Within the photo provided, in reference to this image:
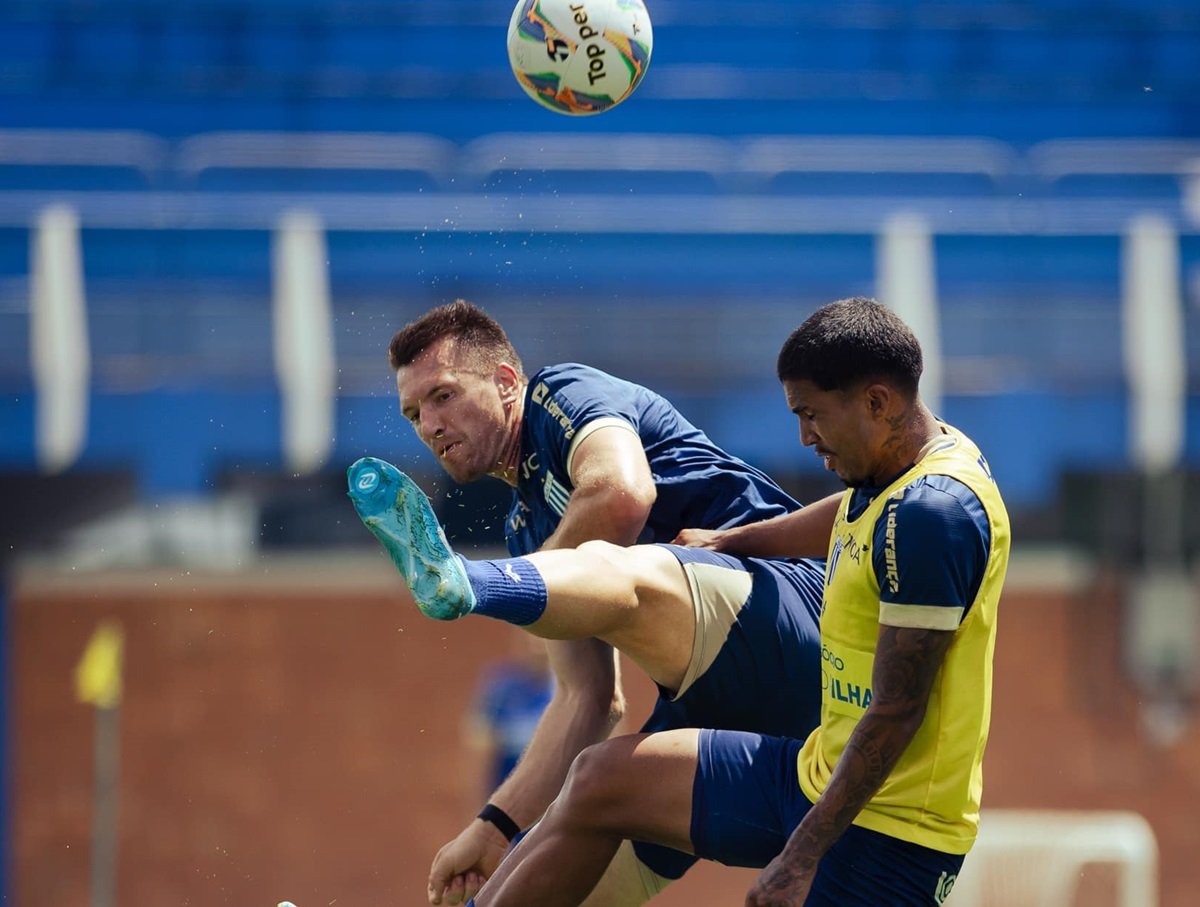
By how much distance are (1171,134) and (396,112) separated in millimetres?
6553

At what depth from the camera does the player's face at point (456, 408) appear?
425cm

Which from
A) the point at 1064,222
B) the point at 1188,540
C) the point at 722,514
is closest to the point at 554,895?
the point at 722,514

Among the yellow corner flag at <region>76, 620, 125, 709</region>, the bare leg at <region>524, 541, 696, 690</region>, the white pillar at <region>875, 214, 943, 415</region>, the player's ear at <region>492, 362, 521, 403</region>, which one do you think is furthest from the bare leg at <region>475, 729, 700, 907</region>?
the yellow corner flag at <region>76, 620, 125, 709</region>

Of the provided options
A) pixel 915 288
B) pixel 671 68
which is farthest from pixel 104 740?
pixel 671 68

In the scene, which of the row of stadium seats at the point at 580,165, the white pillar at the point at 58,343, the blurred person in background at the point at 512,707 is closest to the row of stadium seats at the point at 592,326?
the white pillar at the point at 58,343

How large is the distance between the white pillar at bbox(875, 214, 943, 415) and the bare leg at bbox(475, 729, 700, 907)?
765 centimetres

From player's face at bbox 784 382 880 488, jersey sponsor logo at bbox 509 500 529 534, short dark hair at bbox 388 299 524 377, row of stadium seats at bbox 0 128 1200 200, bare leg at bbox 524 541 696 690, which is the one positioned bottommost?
bare leg at bbox 524 541 696 690

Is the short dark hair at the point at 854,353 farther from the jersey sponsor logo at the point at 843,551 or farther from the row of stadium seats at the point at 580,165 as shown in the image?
the row of stadium seats at the point at 580,165

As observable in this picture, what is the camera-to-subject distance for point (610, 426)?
4.07 meters

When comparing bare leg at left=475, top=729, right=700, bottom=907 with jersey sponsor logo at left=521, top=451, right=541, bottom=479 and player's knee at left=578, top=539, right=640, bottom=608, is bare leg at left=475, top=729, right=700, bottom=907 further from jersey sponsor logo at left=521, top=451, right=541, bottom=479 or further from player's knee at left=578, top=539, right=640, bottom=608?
jersey sponsor logo at left=521, top=451, right=541, bottom=479

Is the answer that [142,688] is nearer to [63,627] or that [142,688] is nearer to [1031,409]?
[63,627]

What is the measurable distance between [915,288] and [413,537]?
8320 mm

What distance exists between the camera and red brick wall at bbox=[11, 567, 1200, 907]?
10938mm

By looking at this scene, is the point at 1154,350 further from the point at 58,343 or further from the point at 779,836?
the point at 779,836
